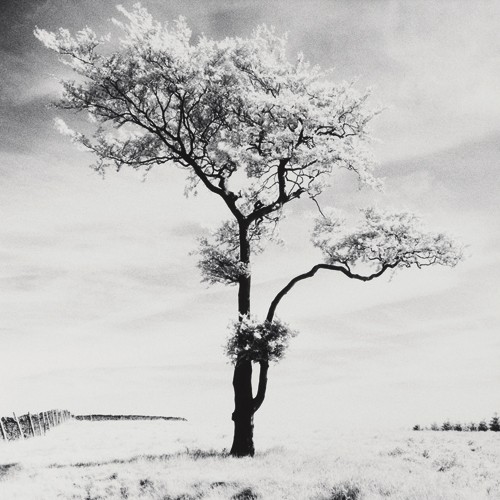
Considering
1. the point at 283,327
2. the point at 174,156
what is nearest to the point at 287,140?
the point at 174,156

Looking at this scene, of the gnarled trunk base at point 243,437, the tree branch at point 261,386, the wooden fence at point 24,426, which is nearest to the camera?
the gnarled trunk base at point 243,437

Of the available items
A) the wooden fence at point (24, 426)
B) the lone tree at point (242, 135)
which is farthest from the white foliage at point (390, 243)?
the wooden fence at point (24, 426)

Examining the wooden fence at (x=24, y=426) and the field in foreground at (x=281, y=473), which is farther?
the wooden fence at (x=24, y=426)

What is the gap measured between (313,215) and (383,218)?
9.44 feet

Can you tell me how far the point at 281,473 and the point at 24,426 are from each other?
26.0m

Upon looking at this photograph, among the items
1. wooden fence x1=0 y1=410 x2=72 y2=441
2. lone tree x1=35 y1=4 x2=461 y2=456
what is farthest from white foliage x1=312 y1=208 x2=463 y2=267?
wooden fence x1=0 y1=410 x2=72 y2=441

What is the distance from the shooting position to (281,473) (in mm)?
12867

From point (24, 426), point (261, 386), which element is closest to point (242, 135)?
point (261, 386)

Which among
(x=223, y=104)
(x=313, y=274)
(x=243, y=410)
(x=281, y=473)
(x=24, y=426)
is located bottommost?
(x=24, y=426)

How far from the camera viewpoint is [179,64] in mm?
15828

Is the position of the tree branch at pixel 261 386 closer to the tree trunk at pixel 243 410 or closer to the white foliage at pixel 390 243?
the tree trunk at pixel 243 410

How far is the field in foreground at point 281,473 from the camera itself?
10.8 m

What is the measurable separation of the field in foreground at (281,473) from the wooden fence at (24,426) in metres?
10.1

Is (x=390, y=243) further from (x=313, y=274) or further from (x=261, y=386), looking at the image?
(x=261, y=386)
